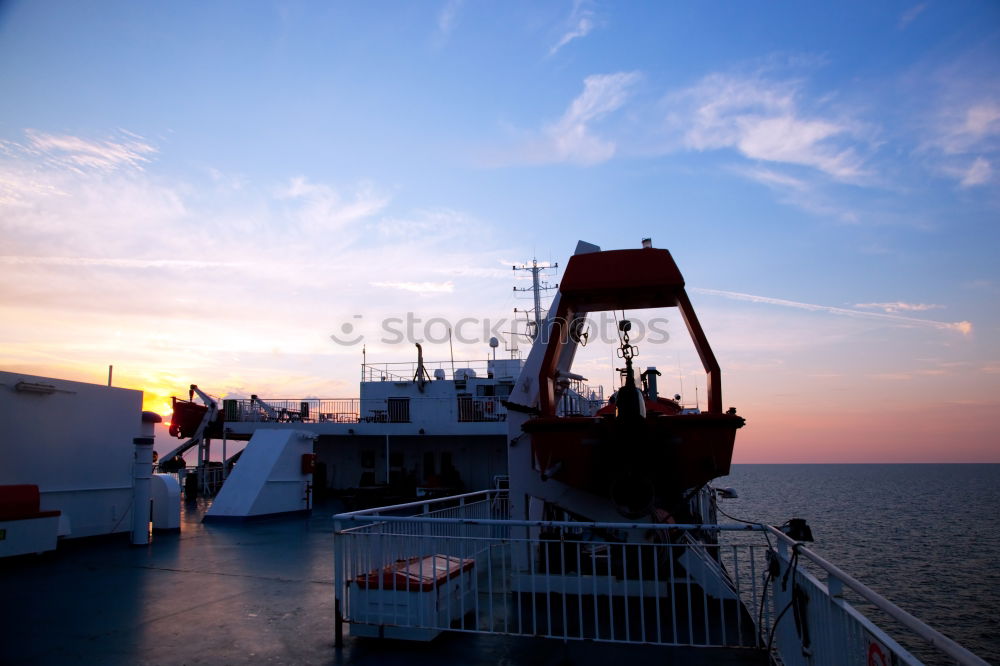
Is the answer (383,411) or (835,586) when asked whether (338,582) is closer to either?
(835,586)

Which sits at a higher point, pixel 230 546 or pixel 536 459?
pixel 536 459

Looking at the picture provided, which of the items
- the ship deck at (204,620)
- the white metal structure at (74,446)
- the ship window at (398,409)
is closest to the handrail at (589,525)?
the ship deck at (204,620)

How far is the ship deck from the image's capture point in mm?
5500

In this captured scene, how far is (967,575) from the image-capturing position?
23.7 m

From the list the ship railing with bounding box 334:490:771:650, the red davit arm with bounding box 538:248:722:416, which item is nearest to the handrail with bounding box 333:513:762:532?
the ship railing with bounding box 334:490:771:650

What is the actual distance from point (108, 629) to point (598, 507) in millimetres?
5964

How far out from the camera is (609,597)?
6.52 meters

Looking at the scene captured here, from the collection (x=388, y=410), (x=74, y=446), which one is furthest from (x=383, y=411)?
(x=74, y=446)

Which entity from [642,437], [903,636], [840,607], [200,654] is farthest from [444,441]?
[840,607]

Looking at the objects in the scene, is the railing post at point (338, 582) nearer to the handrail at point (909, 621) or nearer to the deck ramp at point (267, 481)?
the handrail at point (909, 621)

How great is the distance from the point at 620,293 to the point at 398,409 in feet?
55.4

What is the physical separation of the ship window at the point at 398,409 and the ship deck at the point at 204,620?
14.5 metres

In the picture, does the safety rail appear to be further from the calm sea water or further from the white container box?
the calm sea water

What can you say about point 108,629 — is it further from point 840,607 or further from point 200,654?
point 840,607
